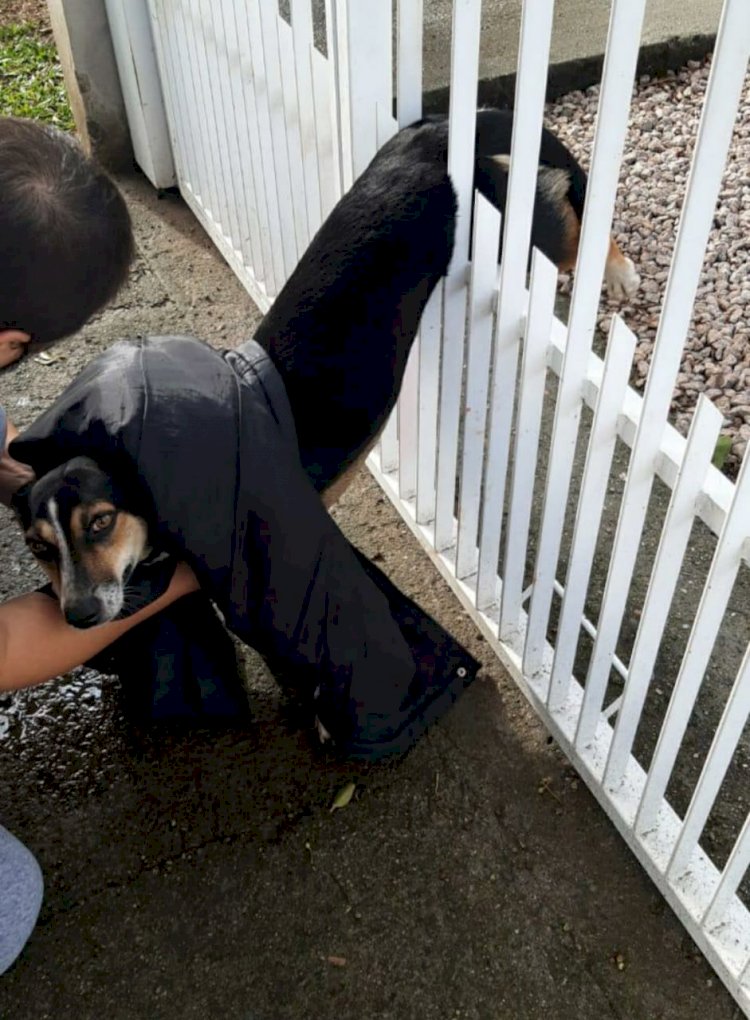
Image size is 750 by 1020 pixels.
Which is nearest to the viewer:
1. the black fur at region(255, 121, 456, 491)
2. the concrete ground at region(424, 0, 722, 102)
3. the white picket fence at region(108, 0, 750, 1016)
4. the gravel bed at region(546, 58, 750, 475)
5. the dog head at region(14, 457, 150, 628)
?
the white picket fence at region(108, 0, 750, 1016)

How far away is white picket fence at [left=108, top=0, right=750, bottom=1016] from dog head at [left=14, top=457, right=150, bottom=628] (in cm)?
84

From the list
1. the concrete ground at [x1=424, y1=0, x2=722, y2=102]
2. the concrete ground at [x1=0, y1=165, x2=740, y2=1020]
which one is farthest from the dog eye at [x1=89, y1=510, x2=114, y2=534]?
the concrete ground at [x1=424, y1=0, x2=722, y2=102]

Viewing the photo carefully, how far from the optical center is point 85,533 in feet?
6.51

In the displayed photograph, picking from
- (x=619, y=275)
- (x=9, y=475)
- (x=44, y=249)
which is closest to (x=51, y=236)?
(x=44, y=249)

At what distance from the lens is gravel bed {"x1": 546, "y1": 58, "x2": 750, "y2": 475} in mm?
3277

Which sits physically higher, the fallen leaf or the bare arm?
the bare arm

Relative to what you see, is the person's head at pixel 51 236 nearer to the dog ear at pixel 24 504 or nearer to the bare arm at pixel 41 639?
the dog ear at pixel 24 504

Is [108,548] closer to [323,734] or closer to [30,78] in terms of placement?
[323,734]

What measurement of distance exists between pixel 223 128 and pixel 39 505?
2.11m

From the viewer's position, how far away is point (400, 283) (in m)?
2.19

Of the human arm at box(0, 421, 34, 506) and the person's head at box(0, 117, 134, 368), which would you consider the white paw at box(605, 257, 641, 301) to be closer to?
the person's head at box(0, 117, 134, 368)

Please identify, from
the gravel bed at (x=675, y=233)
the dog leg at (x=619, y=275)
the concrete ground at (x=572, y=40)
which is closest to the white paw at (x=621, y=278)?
the dog leg at (x=619, y=275)

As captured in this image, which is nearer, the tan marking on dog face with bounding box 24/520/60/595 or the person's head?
the person's head

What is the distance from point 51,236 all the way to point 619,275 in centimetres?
186
